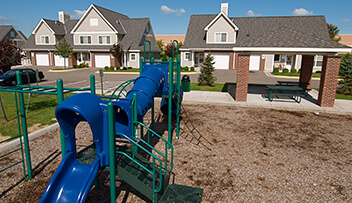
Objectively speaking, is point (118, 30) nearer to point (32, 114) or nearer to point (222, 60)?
point (222, 60)

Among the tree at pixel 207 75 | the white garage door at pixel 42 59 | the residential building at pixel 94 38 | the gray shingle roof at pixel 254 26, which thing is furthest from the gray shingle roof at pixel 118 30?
the tree at pixel 207 75

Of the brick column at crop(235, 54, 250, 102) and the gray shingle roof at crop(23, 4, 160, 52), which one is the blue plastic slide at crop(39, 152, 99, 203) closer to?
the brick column at crop(235, 54, 250, 102)

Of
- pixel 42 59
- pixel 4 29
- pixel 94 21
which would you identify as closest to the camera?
pixel 94 21

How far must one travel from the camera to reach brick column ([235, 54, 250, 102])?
15125 millimetres

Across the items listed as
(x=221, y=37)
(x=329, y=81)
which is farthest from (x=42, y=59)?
(x=329, y=81)

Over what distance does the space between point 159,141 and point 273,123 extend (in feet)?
19.0

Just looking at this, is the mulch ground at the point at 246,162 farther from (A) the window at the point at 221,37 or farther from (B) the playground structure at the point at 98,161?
(A) the window at the point at 221,37

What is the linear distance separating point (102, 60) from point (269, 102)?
103 ft

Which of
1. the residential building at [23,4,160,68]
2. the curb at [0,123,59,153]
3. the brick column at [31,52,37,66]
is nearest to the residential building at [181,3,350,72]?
the residential building at [23,4,160,68]

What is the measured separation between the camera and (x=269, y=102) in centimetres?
1534

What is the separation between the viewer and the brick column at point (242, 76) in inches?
595

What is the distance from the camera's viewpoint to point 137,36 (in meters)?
40.9

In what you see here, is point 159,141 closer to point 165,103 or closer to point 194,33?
point 165,103

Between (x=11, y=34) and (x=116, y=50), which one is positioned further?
(x=11, y=34)
